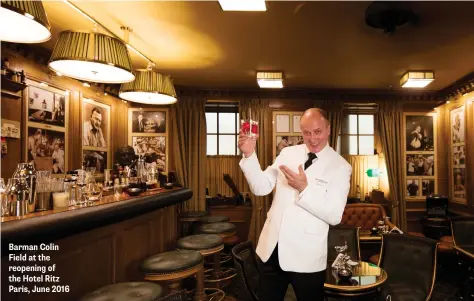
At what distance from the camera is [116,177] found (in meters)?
3.50

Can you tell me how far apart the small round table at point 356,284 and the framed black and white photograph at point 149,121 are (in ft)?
14.1

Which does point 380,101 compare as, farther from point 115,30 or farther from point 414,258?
point 115,30

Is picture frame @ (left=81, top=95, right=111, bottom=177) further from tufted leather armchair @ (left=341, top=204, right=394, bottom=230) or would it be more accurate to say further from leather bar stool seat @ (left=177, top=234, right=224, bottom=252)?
tufted leather armchair @ (left=341, top=204, right=394, bottom=230)

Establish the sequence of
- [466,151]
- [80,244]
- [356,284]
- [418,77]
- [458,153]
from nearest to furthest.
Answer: [80,244] → [356,284] → [418,77] → [466,151] → [458,153]

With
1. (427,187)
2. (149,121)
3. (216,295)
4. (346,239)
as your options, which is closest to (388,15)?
(346,239)

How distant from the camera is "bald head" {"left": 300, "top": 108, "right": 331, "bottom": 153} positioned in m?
2.12

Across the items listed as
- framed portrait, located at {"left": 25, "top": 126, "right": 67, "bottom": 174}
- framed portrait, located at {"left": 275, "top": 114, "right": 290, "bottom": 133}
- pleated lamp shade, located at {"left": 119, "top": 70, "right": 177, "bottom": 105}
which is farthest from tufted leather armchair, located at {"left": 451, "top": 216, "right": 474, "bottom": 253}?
framed portrait, located at {"left": 25, "top": 126, "right": 67, "bottom": 174}

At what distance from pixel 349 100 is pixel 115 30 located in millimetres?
4729

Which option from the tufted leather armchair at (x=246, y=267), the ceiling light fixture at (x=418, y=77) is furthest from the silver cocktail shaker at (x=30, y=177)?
the ceiling light fixture at (x=418, y=77)

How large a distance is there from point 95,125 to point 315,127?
159 inches

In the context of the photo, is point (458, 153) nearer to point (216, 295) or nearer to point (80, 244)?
point (216, 295)

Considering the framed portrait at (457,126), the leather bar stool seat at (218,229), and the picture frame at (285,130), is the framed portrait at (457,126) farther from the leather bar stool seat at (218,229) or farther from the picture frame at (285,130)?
the leather bar stool seat at (218,229)

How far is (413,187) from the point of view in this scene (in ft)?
21.6

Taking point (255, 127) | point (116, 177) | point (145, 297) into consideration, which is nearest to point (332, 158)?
point (255, 127)
